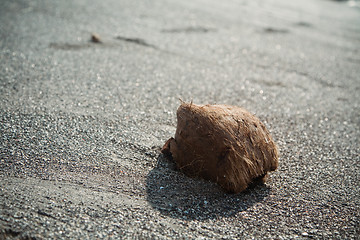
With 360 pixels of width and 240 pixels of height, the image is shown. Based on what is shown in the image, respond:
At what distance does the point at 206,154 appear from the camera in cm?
206

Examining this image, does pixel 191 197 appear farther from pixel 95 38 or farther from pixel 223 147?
pixel 95 38

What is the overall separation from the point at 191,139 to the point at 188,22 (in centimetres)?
354

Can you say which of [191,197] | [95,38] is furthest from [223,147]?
[95,38]

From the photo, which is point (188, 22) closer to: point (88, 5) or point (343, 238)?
point (88, 5)

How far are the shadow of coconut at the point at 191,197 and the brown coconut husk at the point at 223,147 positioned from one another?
0.05 metres

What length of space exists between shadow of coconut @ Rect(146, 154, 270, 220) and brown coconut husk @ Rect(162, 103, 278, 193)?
5 cm

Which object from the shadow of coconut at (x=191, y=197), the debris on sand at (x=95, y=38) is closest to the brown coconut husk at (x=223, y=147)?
the shadow of coconut at (x=191, y=197)

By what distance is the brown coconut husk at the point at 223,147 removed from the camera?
2016 mm

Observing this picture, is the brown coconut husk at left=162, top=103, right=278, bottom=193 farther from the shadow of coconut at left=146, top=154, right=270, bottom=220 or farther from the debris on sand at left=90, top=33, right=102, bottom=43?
the debris on sand at left=90, top=33, right=102, bottom=43

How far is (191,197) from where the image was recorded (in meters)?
1.99

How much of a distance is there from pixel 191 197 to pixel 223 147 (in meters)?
0.35

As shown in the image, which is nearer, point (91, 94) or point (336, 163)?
point (336, 163)

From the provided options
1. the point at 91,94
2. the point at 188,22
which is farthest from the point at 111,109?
the point at 188,22

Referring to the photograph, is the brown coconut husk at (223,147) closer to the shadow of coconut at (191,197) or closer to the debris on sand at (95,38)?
the shadow of coconut at (191,197)
